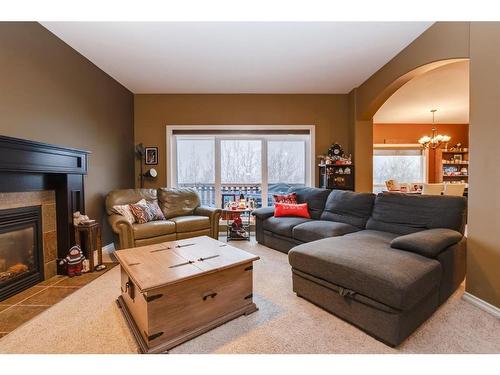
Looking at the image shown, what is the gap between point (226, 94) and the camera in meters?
4.49

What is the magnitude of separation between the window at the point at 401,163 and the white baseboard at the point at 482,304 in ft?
17.8

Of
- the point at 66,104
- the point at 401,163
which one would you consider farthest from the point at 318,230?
the point at 401,163

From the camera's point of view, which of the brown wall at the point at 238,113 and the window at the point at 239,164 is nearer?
the brown wall at the point at 238,113

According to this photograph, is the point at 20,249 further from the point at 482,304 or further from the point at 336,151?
the point at 336,151

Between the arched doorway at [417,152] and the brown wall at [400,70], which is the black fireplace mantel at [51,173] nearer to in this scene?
the brown wall at [400,70]

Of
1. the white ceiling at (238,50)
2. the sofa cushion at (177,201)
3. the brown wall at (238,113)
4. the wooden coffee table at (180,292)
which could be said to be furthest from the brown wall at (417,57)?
the sofa cushion at (177,201)

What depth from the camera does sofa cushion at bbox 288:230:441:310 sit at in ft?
4.96

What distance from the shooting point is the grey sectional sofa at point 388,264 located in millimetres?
1547

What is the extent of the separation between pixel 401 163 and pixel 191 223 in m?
6.54

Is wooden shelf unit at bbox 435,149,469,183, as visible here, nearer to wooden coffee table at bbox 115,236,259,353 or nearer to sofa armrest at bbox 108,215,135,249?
wooden coffee table at bbox 115,236,259,353

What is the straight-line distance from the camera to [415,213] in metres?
2.53
